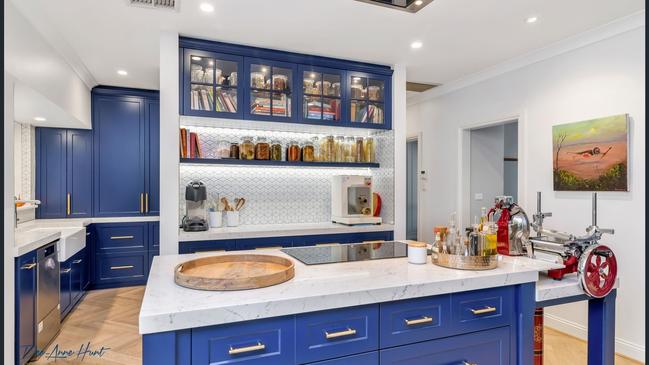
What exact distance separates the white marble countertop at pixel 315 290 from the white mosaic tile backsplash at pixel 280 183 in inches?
75.6

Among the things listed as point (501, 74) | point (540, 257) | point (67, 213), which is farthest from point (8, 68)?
point (501, 74)

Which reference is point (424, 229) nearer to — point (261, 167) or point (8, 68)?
point (261, 167)

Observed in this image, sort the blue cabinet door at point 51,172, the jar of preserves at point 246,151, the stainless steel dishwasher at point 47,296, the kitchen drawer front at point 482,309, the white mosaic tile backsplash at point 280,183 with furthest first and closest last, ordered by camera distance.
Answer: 1. the blue cabinet door at point 51,172
2. the white mosaic tile backsplash at point 280,183
3. the jar of preserves at point 246,151
4. the stainless steel dishwasher at point 47,296
5. the kitchen drawer front at point 482,309

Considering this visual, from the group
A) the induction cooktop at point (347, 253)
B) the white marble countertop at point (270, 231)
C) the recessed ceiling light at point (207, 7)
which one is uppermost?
the recessed ceiling light at point (207, 7)

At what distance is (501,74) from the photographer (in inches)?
158

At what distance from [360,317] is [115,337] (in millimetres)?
2739

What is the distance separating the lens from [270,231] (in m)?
3.36

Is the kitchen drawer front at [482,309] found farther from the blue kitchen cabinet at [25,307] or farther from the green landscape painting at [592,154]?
the blue kitchen cabinet at [25,307]

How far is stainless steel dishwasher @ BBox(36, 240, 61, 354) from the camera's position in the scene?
2.76 metres

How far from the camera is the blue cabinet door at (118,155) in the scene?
A: 183 inches

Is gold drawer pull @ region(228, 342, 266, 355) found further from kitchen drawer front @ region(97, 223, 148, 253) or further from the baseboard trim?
kitchen drawer front @ region(97, 223, 148, 253)

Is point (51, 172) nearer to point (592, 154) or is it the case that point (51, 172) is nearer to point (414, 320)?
point (414, 320)

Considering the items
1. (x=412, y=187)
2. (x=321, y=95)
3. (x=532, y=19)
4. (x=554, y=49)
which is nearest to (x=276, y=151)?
(x=321, y=95)

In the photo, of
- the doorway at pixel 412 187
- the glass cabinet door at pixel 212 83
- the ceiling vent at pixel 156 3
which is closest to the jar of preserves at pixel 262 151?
the glass cabinet door at pixel 212 83
